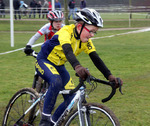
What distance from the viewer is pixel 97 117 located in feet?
13.1

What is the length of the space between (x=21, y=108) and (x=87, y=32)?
1632 mm

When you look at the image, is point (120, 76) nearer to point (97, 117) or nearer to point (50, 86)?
point (50, 86)

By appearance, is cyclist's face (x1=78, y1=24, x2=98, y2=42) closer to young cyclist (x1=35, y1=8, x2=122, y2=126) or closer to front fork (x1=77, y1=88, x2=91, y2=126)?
young cyclist (x1=35, y1=8, x2=122, y2=126)

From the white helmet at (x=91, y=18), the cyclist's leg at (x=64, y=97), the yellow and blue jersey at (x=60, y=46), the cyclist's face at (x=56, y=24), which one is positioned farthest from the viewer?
the cyclist's face at (x=56, y=24)

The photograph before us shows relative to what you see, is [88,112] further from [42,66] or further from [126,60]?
[126,60]

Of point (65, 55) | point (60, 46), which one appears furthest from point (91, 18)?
point (60, 46)

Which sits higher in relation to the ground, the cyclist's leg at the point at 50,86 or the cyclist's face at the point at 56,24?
the cyclist's face at the point at 56,24

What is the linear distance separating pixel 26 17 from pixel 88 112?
29.9m

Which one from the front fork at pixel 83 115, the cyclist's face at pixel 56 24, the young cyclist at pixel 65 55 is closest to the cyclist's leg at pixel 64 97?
the young cyclist at pixel 65 55

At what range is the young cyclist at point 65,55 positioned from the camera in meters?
4.29

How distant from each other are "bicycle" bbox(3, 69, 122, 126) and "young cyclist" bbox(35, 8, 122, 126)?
0.21 metres

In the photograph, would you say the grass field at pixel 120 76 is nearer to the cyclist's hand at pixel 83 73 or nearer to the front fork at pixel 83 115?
the front fork at pixel 83 115

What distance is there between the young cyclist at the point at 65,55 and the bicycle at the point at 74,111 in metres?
0.21

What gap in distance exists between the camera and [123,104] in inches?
275
